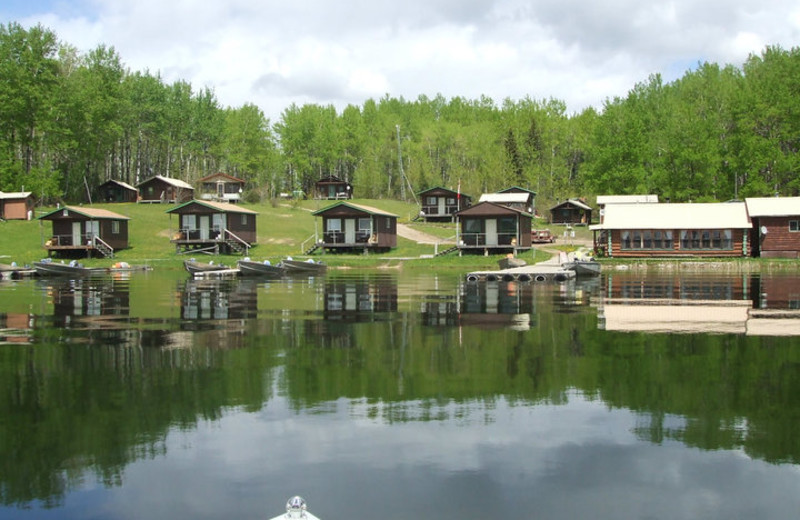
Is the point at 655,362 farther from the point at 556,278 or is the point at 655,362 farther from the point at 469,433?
the point at 556,278

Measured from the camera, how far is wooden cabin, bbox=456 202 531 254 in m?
65.5

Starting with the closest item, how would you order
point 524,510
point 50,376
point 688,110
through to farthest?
point 524,510
point 50,376
point 688,110

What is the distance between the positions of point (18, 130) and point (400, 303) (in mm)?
70998

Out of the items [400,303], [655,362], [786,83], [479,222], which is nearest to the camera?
[655,362]

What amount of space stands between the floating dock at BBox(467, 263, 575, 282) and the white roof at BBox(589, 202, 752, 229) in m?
16.5

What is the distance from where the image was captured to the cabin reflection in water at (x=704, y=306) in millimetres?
24328

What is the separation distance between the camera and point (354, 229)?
69.4 m

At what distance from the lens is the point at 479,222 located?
219 feet

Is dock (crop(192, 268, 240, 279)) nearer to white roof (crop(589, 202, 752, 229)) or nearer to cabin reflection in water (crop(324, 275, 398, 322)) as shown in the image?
cabin reflection in water (crop(324, 275, 398, 322))

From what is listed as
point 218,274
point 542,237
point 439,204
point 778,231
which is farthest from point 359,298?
point 439,204

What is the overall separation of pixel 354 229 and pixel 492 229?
12067 mm

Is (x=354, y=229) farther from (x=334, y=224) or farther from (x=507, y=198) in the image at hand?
(x=507, y=198)

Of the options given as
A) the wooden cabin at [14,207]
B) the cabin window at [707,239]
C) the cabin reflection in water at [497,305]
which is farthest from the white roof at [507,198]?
the wooden cabin at [14,207]

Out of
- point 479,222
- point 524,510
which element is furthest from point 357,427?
point 479,222
